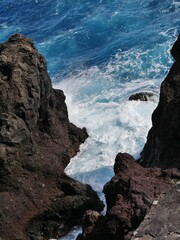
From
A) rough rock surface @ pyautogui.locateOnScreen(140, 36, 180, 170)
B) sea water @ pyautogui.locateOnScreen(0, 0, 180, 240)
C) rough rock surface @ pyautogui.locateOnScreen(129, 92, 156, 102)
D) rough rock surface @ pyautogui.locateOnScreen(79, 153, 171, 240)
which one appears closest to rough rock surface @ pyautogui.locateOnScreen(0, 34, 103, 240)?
sea water @ pyautogui.locateOnScreen(0, 0, 180, 240)

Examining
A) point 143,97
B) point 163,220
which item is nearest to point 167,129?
point 163,220

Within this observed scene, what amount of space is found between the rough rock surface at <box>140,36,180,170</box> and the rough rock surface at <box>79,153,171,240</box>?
122 centimetres

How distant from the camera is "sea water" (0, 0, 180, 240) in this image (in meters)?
17.9

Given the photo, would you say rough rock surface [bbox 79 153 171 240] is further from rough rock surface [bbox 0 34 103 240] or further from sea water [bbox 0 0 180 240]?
sea water [bbox 0 0 180 240]

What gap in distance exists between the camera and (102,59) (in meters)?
26.4

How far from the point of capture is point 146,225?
712 cm

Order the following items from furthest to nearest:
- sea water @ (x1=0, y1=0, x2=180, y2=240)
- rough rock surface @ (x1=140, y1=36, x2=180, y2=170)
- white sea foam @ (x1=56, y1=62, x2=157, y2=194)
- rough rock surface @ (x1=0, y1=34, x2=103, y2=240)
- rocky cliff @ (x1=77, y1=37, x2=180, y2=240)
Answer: sea water @ (x1=0, y1=0, x2=180, y2=240) → white sea foam @ (x1=56, y1=62, x2=157, y2=194) → rough rock surface @ (x1=0, y1=34, x2=103, y2=240) → rough rock surface @ (x1=140, y1=36, x2=180, y2=170) → rocky cliff @ (x1=77, y1=37, x2=180, y2=240)

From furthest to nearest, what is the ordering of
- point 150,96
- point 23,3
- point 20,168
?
point 23,3 < point 150,96 < point 20,168

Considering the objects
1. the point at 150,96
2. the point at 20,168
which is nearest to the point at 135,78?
the point at 150,96

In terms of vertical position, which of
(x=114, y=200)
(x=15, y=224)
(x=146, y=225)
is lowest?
(x=15, y=224)

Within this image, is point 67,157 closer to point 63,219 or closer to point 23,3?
point 63,219

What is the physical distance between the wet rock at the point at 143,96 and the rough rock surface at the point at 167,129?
6.93 metres

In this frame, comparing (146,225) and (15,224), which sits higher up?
(146,225)

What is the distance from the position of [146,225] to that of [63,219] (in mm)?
6213
